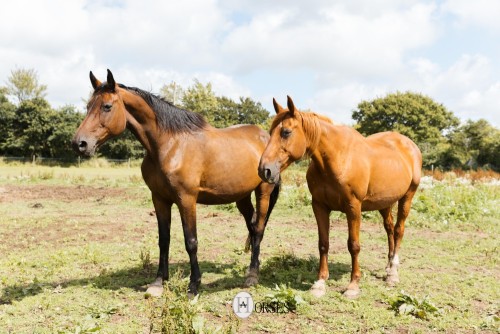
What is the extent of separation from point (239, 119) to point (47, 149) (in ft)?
94.9

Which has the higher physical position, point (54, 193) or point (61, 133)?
point (61, 133)

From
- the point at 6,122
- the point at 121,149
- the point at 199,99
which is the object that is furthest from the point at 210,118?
the point at 6,122

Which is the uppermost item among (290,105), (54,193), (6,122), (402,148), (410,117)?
(410,117)

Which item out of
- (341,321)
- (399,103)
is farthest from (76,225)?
(399,103)

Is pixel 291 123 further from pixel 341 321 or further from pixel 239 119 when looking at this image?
pixel 239 119

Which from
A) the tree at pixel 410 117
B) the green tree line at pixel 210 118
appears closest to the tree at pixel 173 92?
the green tree line at pixel 210 118

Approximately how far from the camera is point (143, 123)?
16.0 feet

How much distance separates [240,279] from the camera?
5723mm

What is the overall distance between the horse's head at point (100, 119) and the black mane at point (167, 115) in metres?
0.31

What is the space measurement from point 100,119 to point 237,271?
3.03 metres

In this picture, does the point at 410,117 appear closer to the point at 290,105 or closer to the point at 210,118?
the point at 210,118

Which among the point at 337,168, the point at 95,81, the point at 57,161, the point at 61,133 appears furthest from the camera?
the point at 61,133

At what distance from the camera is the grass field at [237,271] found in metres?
4.20

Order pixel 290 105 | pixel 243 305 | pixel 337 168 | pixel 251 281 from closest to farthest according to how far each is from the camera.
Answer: pixel 243 305, pixel 290 105, pixel 337 168, pixel 251 281
